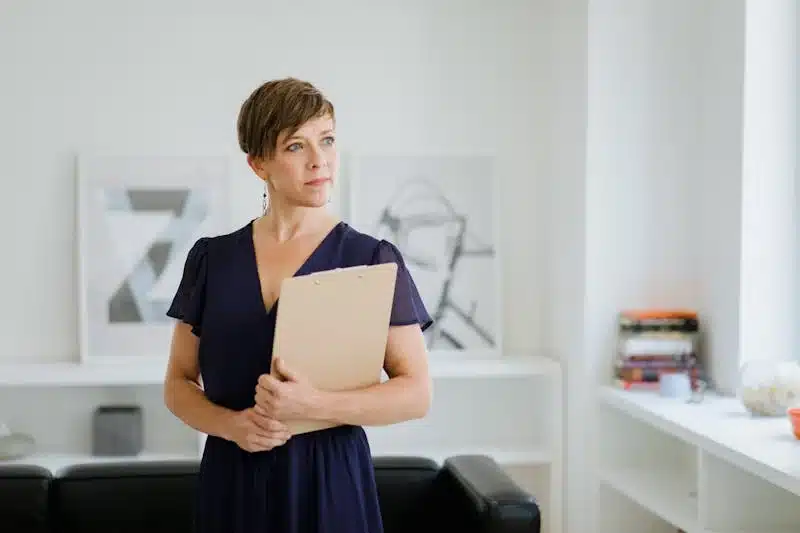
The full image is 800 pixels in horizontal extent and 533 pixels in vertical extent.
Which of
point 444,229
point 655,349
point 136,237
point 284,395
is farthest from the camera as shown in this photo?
point 444,229

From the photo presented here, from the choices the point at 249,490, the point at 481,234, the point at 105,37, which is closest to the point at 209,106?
the point at 105,37

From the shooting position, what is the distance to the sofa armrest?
8.19 feet

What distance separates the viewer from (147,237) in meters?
3.76

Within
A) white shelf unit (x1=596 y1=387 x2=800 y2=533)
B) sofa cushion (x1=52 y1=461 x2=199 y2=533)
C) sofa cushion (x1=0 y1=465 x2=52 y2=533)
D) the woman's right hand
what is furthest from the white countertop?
sofa cushion (x1=0 y1=465 x2=52 y2=533)

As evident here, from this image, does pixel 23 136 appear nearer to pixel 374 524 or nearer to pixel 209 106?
pixel 209 106

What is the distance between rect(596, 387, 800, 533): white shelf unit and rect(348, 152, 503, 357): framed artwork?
0.59 m

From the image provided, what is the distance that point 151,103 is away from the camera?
12.5 ft

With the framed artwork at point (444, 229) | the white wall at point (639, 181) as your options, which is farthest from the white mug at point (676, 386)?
the framed artwork at point (444, 229)

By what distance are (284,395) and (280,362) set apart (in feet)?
0.18

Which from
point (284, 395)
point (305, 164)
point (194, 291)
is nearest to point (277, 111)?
point (305, 164)

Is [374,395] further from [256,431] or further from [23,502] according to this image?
[23,502]

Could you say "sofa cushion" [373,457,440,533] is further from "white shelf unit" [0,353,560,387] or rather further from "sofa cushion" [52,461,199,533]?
"white shelf unit" [0,353,560,387]

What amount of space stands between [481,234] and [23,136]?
1693mm

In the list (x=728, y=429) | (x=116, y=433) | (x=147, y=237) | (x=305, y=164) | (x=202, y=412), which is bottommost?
(x=116, y=433)
